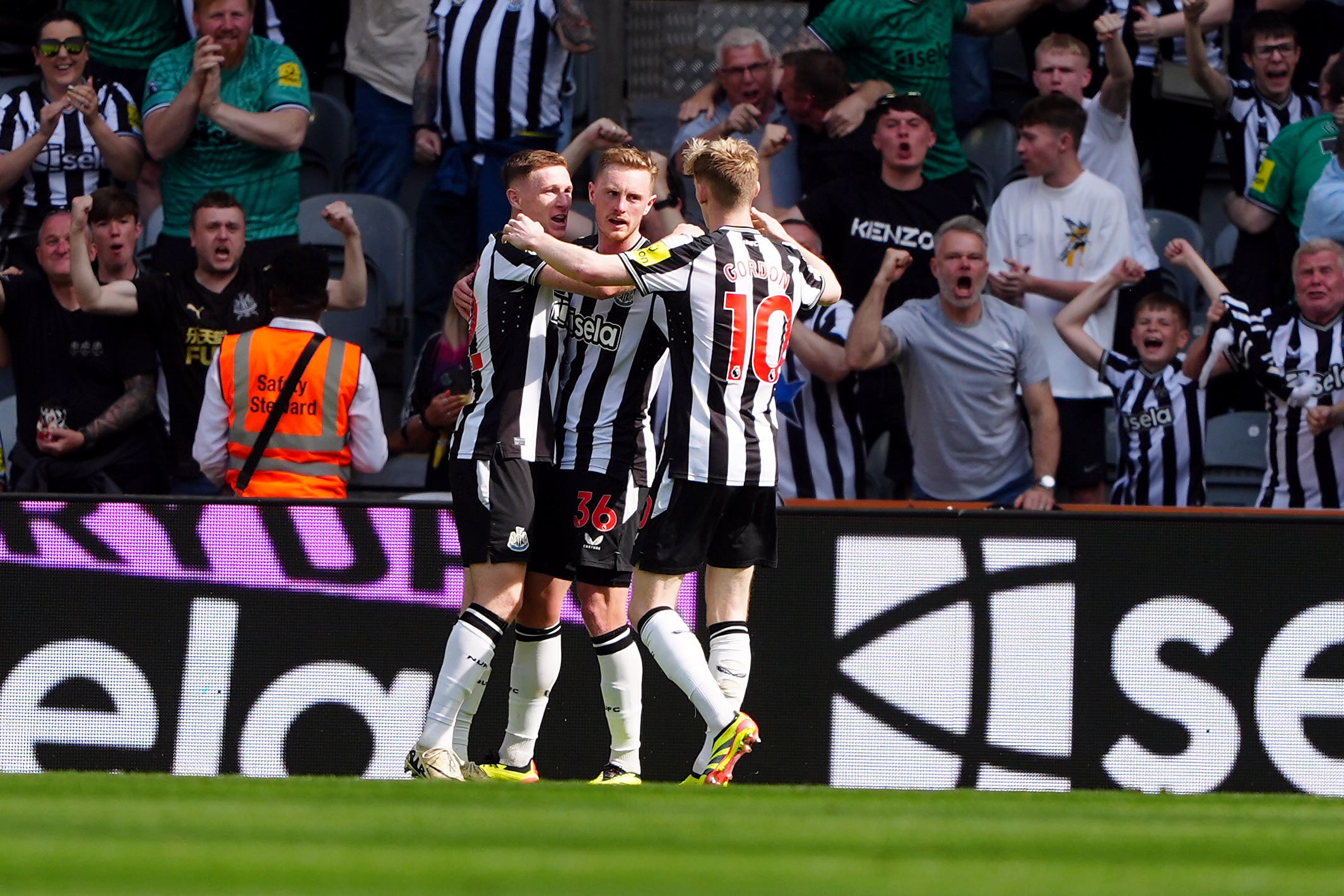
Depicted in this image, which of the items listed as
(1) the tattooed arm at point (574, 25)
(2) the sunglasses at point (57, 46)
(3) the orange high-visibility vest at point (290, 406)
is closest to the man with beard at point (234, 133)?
(2) the sunglasses at point (57, 46)

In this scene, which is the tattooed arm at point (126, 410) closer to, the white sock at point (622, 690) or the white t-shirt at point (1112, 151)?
the white sock at point (622, 690)

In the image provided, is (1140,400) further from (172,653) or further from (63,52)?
(63,52)

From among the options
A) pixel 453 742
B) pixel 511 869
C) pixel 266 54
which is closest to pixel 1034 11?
pixel 266 54

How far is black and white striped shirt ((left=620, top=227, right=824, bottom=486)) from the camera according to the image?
573 cm

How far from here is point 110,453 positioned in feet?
27.1

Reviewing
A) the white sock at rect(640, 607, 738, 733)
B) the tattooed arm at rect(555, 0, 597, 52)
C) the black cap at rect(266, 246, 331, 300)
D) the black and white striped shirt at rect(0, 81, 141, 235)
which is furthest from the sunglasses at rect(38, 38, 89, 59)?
the white sock at rect(640, 607, 738, 733)

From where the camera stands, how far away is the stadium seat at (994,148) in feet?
32.3

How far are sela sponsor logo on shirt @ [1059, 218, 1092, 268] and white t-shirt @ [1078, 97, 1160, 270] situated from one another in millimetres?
482

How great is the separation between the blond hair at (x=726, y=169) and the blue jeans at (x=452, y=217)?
3.39m

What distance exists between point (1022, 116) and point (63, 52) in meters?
4.62

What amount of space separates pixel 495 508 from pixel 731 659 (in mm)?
877

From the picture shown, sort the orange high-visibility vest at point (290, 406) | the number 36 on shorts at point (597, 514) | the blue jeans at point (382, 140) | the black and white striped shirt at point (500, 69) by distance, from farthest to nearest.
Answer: the blue jeans at point (382, 140)
the black and white striped shirt at point (500, 69)
the orange high-visibility vest at point (290, 406)
the number 36 on shorts at point (597, 514)

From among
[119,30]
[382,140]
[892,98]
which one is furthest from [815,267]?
[119,30]

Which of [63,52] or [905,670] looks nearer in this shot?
[905,670]
